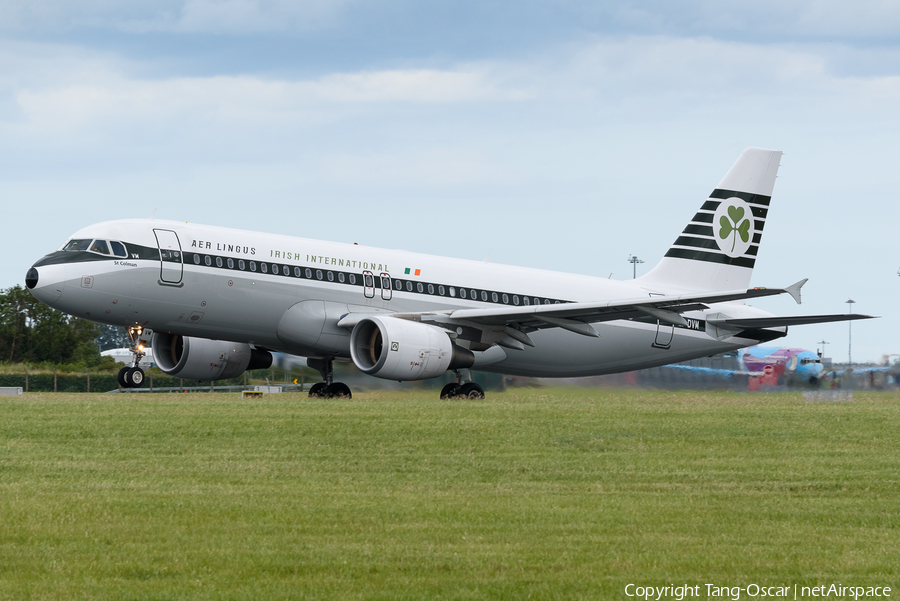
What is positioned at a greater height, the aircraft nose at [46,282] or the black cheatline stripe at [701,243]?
the black cheatline stripe at [701,243]

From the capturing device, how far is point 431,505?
1108 centimetres

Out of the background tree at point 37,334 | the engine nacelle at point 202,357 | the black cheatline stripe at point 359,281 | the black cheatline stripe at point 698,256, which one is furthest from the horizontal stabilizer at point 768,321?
the background tree at point 37,334

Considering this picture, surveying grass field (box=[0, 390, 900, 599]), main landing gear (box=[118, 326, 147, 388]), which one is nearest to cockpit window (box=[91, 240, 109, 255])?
main landing gear (box=[118, 326, 147, 388])

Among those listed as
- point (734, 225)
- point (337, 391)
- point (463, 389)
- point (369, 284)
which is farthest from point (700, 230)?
point (337, 391)

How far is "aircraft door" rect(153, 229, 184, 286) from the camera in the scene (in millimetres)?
25469

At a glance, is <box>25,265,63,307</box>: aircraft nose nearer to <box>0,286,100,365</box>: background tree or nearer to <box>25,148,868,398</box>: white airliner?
<box>25,148,868,398</box>: white airliner

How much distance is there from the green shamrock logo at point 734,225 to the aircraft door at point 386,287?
11.6 meters

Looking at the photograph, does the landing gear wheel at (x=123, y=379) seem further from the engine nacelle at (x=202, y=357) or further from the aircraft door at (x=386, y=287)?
the aircraft door at (x=386, y=287)

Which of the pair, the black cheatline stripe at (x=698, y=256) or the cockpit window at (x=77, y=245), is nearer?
the cockpit window at (x=77, y=245)

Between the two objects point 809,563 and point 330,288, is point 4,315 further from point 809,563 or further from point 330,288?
point 809,563

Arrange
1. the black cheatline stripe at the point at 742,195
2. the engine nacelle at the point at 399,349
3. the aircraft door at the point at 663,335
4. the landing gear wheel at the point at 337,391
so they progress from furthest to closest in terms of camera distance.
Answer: the black cheatline stripe at the point at 742,195 → the aircraft door at the point at 663,335 → the landing gear wheel at the point at 337,391 → the engine nacelle at the point at 399,349

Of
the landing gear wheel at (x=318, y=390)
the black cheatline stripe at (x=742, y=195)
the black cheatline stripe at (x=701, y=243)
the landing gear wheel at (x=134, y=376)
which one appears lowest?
the landing gear wheel at (x=318, y=390)

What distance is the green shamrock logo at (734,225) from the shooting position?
3434cm

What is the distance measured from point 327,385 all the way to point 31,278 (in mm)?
8565
